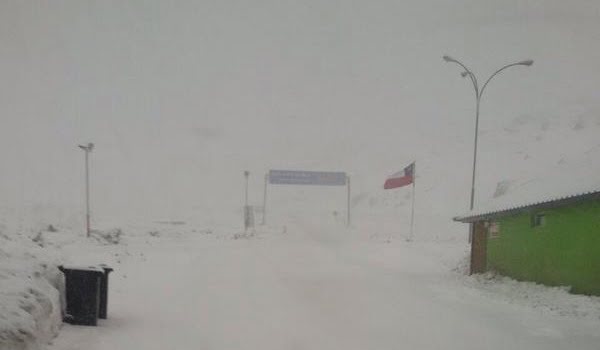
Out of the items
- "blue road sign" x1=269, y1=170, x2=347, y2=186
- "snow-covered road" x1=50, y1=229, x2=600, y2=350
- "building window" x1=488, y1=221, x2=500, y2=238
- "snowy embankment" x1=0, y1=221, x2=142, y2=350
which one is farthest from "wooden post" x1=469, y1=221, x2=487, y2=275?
"blue road sign" x1=269, y1=170, x2=347, y2=186

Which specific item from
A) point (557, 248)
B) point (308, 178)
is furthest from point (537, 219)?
point (308, 178)

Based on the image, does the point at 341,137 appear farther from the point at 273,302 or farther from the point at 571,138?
the point at 273,302

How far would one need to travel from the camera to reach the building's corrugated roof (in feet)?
39.7

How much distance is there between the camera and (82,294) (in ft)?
26.2

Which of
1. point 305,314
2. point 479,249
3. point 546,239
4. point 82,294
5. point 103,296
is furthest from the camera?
point 479,249

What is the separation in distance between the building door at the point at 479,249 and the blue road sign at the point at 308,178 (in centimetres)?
4048

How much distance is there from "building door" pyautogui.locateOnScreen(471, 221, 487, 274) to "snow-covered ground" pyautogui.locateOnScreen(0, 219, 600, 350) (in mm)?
768

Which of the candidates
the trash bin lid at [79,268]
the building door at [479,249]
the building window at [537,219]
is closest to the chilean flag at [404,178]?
the building door at [479,249]

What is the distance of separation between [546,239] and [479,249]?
5048 mm

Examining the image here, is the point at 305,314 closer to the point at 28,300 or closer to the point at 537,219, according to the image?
the point at 28,300

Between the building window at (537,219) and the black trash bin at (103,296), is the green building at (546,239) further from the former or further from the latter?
the black trash bin at (103,296)

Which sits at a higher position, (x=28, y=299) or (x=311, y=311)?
(x=28, y=299)

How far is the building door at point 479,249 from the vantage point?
61.0 feet

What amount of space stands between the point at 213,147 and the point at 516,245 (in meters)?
118
